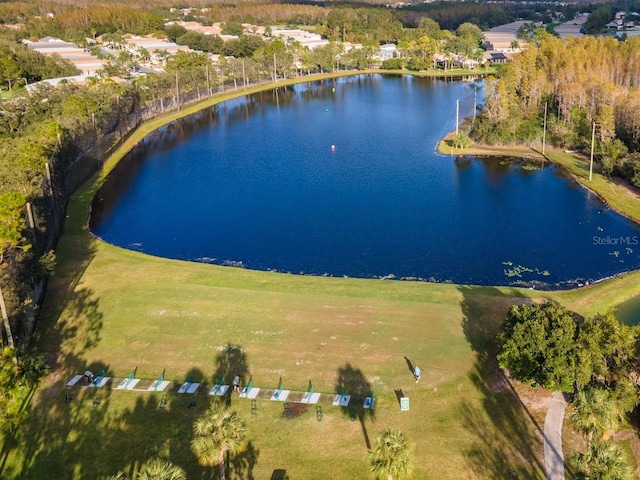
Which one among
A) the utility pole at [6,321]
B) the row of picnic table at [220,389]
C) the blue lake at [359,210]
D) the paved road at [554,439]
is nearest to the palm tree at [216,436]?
the row of picnic table at [220,389]

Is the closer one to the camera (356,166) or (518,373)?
(518,373)

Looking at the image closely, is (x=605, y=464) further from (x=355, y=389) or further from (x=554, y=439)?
(x=355, y=389)

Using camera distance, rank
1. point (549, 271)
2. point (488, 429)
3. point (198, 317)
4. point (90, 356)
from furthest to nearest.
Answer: point (549, 271)
point (198, 317)
point (90, 356)
point (488, 429)

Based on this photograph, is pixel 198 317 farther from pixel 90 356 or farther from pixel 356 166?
pixel 356 166

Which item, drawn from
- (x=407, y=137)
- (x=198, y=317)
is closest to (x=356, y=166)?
(x=407, y=137)

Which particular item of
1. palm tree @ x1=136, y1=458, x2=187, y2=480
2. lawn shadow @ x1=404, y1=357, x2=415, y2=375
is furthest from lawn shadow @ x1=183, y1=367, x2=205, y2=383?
lawn shadow @ x1=404, y1=357, x2=415, y2=375

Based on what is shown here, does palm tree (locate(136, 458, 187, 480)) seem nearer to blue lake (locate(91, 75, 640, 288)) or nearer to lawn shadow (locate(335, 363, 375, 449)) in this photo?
lawn shadow (locate(335, 363, 375, 449))
